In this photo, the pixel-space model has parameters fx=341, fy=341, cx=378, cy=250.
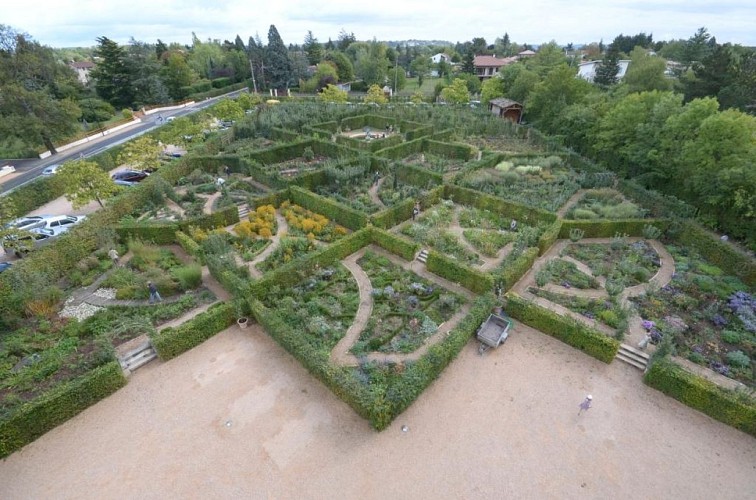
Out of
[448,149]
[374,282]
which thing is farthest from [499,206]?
[448,149]

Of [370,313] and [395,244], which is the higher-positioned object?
[395,244]

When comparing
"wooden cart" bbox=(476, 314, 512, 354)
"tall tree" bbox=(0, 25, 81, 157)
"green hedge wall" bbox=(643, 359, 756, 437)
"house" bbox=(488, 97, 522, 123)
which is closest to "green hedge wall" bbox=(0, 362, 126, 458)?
"wooden cart" bbox=(476, 314, 512, 354)

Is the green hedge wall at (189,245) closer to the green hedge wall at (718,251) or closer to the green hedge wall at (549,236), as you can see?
the green hedge wall at (549,236)

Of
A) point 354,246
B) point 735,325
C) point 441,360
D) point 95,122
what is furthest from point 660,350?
point 95,122

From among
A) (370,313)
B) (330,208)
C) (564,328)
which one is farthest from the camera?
(330,208)

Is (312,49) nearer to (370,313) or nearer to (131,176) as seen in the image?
(131,176)

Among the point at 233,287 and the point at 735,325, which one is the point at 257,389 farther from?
the point at 735,325

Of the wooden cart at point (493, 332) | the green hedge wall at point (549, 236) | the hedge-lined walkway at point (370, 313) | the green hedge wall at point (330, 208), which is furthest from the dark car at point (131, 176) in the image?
the green hedge wall at point (549, 236)
